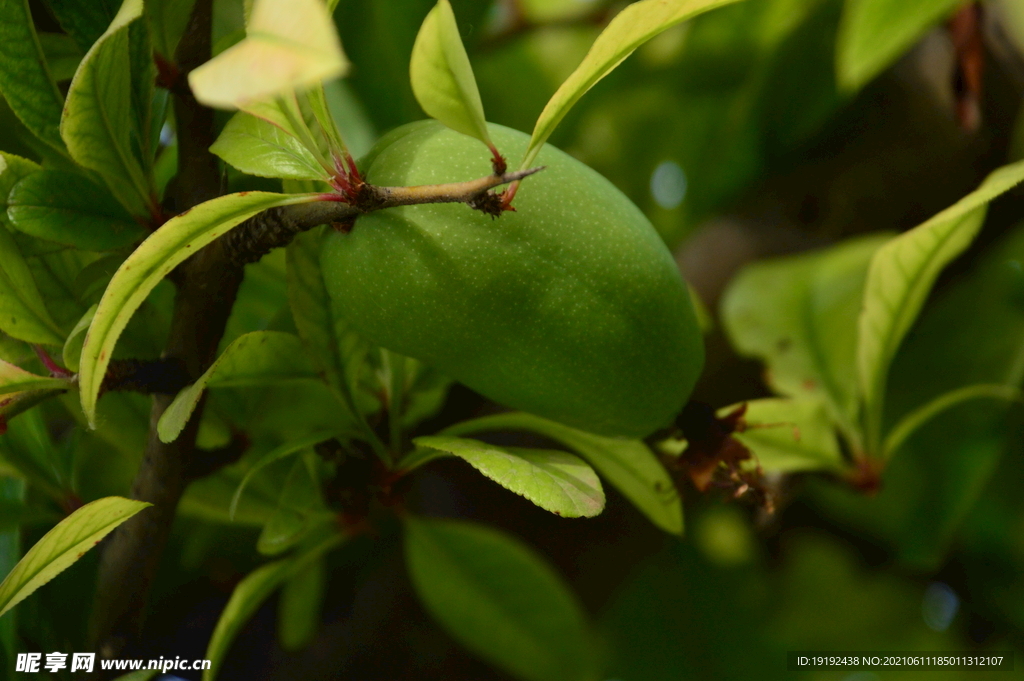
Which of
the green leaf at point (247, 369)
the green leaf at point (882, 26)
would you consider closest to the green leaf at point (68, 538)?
the green leaf at point (247, 369)

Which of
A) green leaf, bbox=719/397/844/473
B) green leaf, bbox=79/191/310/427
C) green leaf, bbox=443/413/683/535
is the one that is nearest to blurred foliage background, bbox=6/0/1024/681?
green leaf, bbox=719/397/844/473

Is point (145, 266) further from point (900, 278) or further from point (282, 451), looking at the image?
point (900, 278)

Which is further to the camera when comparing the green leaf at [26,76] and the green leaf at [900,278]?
the green leaf at [900,278]

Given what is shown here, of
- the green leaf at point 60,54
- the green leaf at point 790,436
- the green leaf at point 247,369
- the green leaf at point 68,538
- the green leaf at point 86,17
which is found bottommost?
the green leaf at point 790,436

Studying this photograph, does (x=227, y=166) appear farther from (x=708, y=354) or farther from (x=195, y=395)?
(x=708, y=354)

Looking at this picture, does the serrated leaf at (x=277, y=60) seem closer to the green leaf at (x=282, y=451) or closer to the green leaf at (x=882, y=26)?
the green leaf at (x=282, y=451)

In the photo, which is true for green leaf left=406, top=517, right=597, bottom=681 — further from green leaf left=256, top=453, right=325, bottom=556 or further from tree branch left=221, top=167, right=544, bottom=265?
tree branch left=221, top=167, right=544, bottom=265
